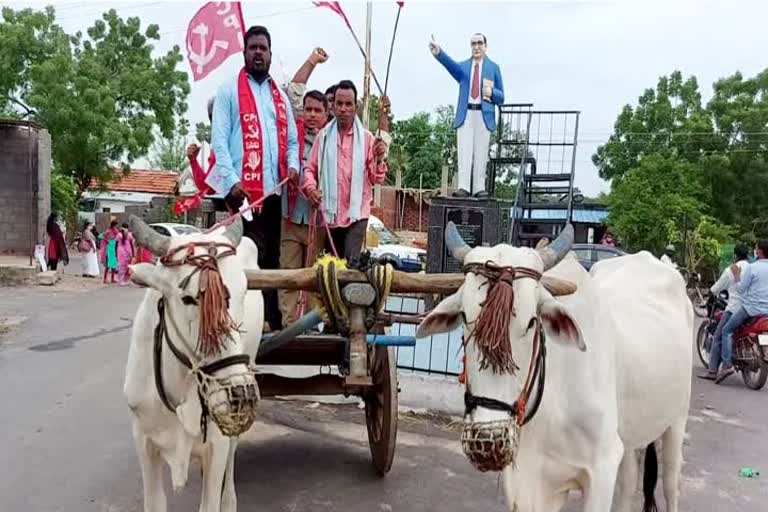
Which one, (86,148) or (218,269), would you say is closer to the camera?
(218,269)

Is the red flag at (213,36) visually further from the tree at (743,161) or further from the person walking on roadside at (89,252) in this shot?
the tree at (743,161)

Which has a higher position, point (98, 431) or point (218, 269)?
point (218, 269)

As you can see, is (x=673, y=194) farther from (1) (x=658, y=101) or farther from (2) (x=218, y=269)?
(2) (x=218, y=269)

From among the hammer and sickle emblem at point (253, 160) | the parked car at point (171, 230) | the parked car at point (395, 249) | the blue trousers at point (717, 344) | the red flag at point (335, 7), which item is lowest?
the blue trousers at point (717, 344)

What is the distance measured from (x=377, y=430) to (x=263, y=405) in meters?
2.03

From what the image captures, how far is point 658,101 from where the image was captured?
27.2 metres

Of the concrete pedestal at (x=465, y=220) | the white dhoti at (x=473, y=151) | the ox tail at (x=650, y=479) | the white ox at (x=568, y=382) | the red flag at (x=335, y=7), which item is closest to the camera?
the white ox at (x=568, y=382)

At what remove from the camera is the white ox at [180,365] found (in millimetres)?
2639

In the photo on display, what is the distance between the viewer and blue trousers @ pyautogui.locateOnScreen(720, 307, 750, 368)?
8.89m

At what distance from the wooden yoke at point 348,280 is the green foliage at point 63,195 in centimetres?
2287

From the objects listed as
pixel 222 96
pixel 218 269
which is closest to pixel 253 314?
pixel 218 269

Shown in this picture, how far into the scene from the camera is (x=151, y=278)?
2678mm

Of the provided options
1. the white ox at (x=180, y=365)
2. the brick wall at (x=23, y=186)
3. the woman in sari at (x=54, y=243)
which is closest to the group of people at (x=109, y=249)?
the woman in sari at (x=54, y=243)

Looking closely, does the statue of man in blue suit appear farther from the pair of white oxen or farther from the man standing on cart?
the pair of white oxen
